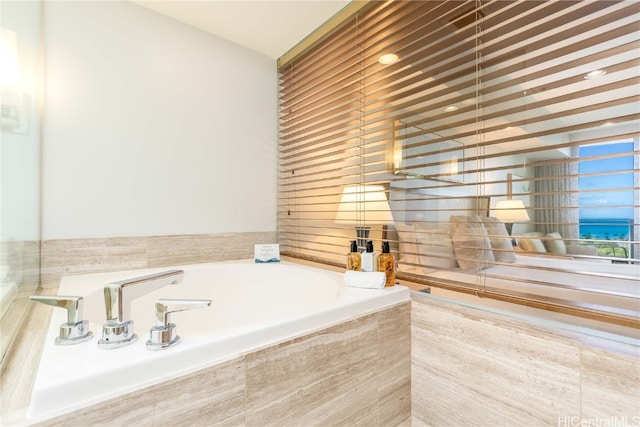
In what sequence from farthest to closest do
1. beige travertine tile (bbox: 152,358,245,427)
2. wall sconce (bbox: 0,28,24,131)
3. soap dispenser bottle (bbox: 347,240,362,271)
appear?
soap dispenser bottle (bbox: 347,240,362,271), wall sconce (bbox: 0,28,24,131), beige travertine tile (bbox: 152,358,245,427)

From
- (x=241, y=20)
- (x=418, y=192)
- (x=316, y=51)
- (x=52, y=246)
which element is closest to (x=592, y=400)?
(x=418, y=192)

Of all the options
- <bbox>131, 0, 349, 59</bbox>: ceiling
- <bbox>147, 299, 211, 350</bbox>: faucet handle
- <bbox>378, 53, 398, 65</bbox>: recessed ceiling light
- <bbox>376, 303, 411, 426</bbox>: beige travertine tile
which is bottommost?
<bbox>376, 303, 411, 426</bbox>: beige travertine tile

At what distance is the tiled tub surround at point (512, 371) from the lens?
772 millimetres

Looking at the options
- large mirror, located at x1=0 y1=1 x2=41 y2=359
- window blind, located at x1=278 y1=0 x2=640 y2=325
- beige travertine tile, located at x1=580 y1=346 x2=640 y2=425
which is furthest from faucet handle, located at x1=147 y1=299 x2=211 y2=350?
beige travertine tile, located at x1=580 y1=346 x2=640 y2=425

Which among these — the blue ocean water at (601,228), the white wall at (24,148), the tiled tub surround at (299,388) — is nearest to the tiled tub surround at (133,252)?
the white wall at (24,148)

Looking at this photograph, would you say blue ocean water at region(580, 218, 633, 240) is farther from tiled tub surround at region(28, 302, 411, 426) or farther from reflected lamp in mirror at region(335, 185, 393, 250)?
reflected lamp in mirror at region(335, 185, 393, 250)

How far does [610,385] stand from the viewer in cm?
77

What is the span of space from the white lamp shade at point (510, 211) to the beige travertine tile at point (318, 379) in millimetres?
661

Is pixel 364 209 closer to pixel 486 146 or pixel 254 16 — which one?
pixel 486 146

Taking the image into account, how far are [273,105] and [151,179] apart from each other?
105 centimetres

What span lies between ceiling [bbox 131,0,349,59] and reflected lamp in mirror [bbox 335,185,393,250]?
3.62 ft

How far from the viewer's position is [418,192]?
1.67 meters

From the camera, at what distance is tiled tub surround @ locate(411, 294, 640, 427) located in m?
0.77

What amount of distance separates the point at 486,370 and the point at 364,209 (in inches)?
36.0
